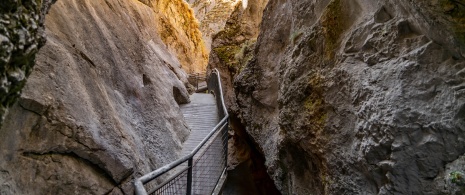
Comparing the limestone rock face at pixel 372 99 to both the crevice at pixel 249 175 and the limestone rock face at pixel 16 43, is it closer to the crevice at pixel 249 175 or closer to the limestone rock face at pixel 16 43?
the limestone rock face at pixel 16 43

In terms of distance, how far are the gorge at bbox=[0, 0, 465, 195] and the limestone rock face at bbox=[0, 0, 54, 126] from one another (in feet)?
0.03

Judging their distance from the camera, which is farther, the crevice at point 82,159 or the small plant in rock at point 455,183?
the crevice at point 82,159

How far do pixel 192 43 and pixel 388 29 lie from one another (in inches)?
790

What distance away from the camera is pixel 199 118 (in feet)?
35.4

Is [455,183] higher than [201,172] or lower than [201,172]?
lower

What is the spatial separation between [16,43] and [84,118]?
2.15 m

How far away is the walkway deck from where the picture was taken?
340 inches

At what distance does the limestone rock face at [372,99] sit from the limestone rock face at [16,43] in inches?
144

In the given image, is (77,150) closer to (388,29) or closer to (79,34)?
(79,34)

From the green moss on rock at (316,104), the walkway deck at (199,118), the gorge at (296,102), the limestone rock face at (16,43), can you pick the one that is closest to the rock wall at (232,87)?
the walkway deck at (199,118)

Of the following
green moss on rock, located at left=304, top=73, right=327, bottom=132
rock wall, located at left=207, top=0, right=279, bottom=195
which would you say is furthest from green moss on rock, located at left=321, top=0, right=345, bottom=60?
rock wall, located at left=207, top=0, right=279, bottom=195

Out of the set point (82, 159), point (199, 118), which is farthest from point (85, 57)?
point (199, 118)

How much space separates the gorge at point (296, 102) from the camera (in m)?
3.17

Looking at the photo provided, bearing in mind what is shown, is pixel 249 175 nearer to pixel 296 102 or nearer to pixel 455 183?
pixel 296 102
